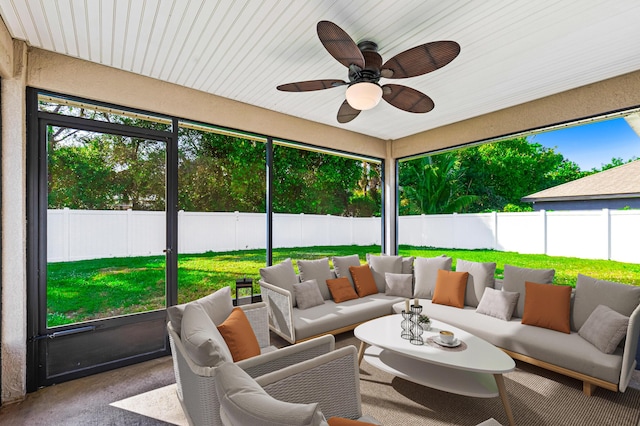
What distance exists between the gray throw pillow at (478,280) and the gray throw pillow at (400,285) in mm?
724

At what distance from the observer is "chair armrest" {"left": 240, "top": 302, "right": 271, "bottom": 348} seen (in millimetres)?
2483

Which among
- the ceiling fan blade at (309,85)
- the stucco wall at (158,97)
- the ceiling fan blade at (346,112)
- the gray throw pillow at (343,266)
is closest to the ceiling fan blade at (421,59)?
the ceiling fan blade at (309,85)

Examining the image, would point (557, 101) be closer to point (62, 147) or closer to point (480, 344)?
point (480, 344)

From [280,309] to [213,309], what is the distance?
117 centimetres

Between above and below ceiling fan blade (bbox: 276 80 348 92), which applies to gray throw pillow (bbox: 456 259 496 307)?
below

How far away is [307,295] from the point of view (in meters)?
3.60

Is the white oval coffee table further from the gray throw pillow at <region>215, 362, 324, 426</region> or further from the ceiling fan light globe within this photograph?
the ceiling fan light globe

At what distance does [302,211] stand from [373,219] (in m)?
1.76

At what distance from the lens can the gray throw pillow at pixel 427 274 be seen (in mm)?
4043

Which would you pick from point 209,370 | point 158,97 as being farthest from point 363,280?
point 158,97

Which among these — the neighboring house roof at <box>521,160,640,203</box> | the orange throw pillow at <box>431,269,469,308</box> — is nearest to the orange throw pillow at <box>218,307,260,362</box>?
the orange throw pillow at <box>431,269,469,308</box>

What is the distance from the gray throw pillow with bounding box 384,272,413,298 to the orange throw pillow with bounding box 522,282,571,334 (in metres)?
1.40

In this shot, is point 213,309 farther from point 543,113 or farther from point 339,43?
point 543,113

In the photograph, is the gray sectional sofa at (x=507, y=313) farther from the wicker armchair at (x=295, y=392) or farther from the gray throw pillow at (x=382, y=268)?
the wicker armchair at (x=295, y=392)
